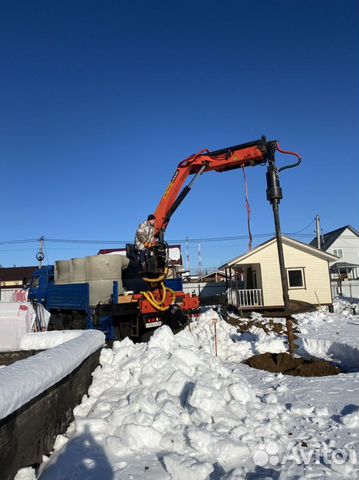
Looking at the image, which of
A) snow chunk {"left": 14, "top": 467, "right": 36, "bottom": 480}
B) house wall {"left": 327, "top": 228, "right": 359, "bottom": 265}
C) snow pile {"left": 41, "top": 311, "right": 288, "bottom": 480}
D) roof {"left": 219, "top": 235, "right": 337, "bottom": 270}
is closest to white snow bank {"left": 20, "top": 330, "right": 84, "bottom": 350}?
snow pile {"left": 41, "top": 311, "right": 288, "bottom": 480}

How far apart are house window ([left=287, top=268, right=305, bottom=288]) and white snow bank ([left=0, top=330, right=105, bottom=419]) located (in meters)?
18.7

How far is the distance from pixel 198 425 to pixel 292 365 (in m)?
3.70

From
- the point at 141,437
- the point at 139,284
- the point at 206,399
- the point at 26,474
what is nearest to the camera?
the point at 26,474

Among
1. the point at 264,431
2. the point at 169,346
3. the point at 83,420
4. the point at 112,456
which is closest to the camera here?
the point at 112,456

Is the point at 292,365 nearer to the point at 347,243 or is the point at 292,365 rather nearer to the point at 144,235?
the point at 144,235

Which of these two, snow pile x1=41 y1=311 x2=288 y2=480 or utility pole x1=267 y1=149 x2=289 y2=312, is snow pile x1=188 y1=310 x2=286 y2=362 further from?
snow pile x1=41 y1=311 x2=288 y2=480

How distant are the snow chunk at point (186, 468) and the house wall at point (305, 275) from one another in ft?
60.6

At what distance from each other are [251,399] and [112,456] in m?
1.80

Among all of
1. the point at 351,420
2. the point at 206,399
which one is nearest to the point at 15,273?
the point at 206,399

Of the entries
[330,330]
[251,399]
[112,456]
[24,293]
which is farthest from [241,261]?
[112,456]

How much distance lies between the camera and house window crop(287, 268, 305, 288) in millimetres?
21750

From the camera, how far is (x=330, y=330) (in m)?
13.1

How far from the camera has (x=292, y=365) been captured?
7.01 metres

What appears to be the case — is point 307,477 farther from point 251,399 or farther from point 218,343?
point 218,343
